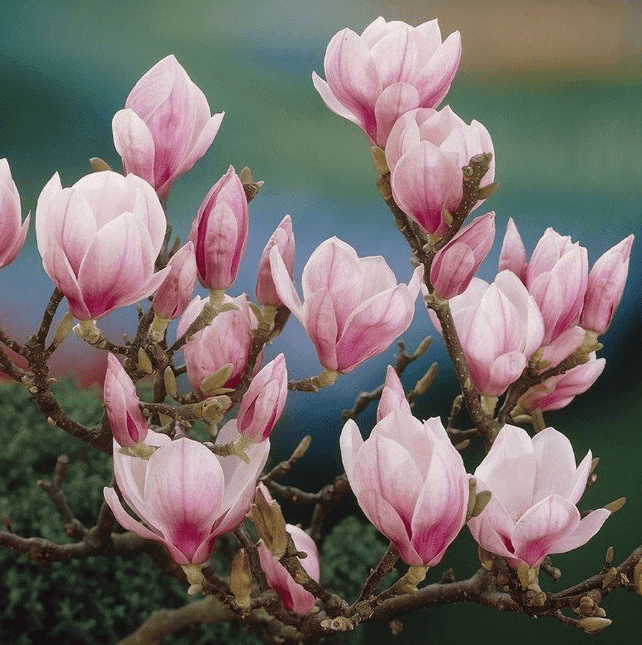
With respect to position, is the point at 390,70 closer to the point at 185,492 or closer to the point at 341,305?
the point at 341,305

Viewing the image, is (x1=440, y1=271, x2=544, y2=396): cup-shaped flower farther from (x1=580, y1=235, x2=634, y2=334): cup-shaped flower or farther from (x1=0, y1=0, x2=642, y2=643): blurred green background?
(x1=0, y1=0, x2=642, y2=643): blurred green background

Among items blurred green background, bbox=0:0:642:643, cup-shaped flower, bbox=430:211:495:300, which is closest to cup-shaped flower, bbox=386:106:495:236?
cup-shaped flower, bbox=430:211:495:300

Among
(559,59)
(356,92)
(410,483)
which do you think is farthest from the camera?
(559,59)

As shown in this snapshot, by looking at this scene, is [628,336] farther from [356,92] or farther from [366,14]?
[356,92]

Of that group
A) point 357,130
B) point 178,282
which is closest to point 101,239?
point 178,282

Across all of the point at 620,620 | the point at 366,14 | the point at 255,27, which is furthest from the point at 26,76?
the point at 620,620
